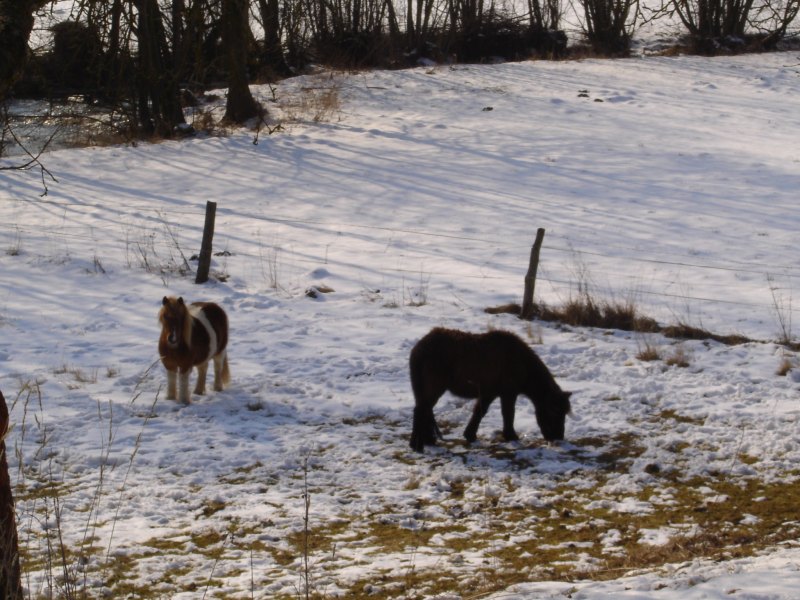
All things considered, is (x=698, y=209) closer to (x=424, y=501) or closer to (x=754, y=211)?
(x=754, y=211)

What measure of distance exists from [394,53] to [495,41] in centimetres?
407

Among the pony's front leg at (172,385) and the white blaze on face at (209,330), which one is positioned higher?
the white blaze on face at (209,330)

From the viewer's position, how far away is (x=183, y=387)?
9625mm

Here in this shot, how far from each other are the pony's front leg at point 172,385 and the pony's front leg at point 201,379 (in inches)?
9.5

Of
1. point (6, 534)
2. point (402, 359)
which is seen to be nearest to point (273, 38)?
point (402, 359)

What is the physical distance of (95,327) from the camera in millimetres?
12352

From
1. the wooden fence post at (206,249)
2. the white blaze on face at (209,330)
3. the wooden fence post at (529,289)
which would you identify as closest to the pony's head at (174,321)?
the white blaze on face at (209,330)

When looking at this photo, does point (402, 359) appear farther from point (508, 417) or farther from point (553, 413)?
point (553, 413)

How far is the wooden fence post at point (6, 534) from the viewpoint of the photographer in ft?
13.1

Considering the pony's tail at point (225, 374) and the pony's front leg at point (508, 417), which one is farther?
the pony's tail at point (225, 374)

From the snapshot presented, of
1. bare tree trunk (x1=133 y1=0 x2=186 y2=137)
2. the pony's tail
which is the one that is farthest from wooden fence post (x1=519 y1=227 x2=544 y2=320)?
bare tree trunk (x1=133 y1=0 x2=186 y2=137)

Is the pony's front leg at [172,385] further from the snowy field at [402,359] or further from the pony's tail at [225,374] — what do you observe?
the pony's tail at [225,374]

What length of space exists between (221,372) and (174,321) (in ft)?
3.20

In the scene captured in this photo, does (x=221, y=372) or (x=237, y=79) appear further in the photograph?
(x=237, y=79)
